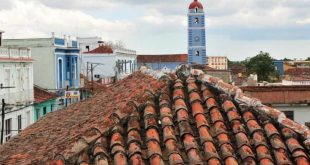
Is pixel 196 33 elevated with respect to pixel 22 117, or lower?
elevated

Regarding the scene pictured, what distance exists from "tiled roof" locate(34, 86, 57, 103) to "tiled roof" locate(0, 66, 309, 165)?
27.2 meters

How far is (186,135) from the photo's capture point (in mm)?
5566

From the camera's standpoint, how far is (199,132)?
564 centimetres

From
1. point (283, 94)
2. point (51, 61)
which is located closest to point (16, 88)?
point (51, 61)

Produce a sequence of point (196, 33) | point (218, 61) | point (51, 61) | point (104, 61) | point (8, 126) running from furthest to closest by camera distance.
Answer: point (218, 61)
point (196, 33)
point (104, 61)
point (51, 61)
point (8, 126)

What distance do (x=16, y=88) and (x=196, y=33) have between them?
202 feet

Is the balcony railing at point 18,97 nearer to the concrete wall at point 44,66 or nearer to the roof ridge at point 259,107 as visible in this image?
the concrete wall at point 44,66

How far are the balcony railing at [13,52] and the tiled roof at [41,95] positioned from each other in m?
3.17

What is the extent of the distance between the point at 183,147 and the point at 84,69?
47.2 metres

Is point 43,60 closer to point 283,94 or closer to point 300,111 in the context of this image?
point 283,94

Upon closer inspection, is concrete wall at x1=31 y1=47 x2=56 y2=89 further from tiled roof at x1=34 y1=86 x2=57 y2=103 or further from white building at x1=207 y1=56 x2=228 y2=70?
white building at x1=207 y1=56 x2=228 y2=70

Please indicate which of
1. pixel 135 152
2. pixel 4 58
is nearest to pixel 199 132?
pixel 135 152

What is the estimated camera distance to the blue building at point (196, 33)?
287 feet

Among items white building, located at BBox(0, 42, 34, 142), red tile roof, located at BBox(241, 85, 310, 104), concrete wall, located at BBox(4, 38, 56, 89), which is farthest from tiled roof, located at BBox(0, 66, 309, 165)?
concrete wall, located at BBox(4, 38, 56, 89)
